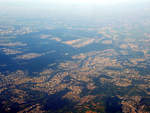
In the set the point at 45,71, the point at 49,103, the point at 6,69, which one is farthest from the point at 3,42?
the point at 49,103

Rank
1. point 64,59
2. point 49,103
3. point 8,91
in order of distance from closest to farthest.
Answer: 1. point 49,103
2. point 8,91
3. point 64,59

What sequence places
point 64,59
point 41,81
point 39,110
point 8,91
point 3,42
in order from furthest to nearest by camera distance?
1. point 3,42
2. point 64,59
3. point 41,81
4. point 8,91
5. point 39,110

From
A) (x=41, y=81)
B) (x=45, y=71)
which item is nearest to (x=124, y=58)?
(x=45, y=71)

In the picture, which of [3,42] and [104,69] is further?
[3,42]

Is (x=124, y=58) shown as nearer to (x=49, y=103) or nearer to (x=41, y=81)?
(x=41, y=81)

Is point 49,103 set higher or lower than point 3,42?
lower

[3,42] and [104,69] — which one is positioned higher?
[3,42]

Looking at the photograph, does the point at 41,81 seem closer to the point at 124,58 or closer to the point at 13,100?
the point at 13,100

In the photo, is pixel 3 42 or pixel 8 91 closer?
pixel 8 91

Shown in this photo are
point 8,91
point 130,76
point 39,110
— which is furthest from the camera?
point 130,76
